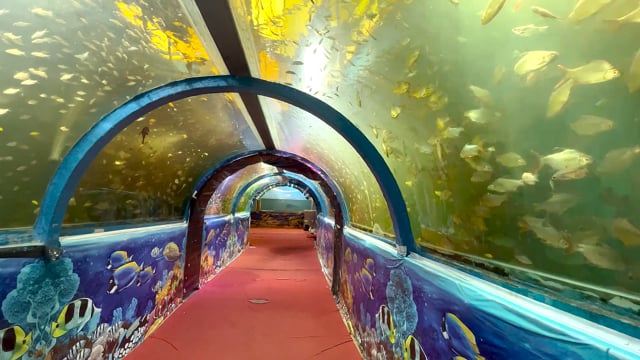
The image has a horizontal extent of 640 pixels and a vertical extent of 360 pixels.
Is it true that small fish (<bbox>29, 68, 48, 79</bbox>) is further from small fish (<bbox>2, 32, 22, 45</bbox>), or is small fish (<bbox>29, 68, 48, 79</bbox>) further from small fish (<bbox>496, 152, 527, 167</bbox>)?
small fish (<bbox>496, 152, 527, 167</bbox>)

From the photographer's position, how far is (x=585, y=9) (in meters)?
0.69

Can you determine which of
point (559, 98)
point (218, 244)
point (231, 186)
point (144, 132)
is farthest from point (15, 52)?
point (231, 186)

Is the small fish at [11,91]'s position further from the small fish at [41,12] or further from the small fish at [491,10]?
the small fish at [491,10]

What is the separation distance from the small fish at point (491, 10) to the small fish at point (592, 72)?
0.86 ft

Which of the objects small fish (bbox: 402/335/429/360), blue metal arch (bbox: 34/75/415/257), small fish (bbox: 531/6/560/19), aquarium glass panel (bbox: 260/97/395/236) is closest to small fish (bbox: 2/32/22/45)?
blue metal arch (bbox: 34/75/415/257)

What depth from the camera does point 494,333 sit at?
109 centimetres

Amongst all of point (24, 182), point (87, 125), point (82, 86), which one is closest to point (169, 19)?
point (82, 86)

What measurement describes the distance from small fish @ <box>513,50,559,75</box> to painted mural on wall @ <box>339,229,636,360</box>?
0.75 metres

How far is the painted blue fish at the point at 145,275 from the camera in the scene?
3493 mm

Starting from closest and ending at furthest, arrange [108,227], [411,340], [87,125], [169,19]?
[169,19]
[411,340]
[87,125]
[108,227]

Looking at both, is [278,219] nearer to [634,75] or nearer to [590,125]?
[590,125]

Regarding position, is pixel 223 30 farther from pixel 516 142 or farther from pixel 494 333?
pixel 494 333

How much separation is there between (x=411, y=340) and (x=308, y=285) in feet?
15.3

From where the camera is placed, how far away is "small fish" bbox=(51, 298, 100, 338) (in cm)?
226
